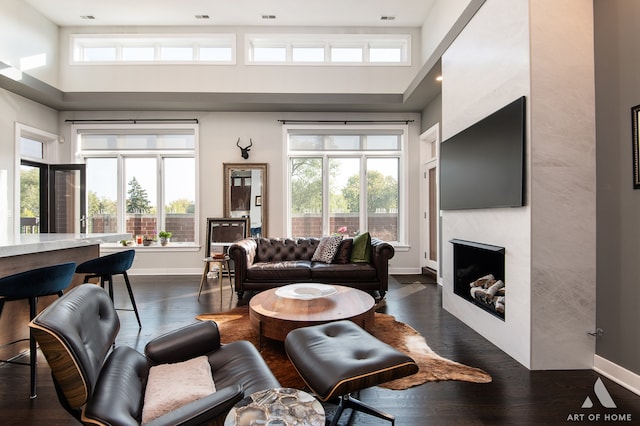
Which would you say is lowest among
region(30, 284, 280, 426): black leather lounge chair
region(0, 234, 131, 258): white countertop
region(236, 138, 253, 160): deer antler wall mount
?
region(30, 284, 280, 426): black leather lounge chair

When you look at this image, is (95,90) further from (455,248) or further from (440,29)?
(455,248)

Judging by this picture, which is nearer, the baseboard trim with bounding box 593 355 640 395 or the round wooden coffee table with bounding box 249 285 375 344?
the baseboard trim with bounding box 593 355 640 395

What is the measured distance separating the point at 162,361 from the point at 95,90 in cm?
585

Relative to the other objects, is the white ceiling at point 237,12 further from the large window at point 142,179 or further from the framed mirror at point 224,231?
the framed mirror at point 224,231

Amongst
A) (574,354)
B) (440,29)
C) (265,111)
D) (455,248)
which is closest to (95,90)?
(265,111)

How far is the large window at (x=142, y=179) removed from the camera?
19.9 ft

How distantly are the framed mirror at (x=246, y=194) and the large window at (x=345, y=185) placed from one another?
0.54 m

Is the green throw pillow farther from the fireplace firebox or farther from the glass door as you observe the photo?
the glass door

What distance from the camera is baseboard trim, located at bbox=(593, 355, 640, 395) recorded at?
2.09m

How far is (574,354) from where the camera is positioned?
2.39 meters

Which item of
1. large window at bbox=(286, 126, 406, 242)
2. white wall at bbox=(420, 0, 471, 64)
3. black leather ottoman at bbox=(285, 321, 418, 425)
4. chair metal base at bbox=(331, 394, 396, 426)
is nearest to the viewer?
black leather ottoman at bbox=(285, 321, 418, 425)

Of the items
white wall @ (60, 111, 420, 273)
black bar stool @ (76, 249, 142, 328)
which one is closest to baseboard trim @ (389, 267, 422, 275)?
white wall @ (60, 111, 420, 273)

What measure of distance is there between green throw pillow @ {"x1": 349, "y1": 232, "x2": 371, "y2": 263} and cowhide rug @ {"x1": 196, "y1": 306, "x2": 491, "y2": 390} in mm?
964

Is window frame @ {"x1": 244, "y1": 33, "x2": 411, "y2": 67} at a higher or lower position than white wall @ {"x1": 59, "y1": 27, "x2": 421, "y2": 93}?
higher
